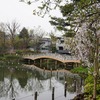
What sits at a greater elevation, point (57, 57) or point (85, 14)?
point (85, 14)

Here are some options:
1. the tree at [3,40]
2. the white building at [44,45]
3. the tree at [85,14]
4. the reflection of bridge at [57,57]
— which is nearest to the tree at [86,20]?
the tree at [85,14]

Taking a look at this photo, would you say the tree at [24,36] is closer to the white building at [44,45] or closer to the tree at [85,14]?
the white building at [44,45]

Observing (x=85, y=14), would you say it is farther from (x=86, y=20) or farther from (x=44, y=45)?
(x=44, y=45)

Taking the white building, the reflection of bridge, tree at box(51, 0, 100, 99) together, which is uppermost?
tree at box(51, 0, 100, 99)

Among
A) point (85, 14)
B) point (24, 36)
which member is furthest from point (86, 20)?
point (24, 36)

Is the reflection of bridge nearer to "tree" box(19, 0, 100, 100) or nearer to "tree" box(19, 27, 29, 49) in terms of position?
"tree" box(19, 27, 29, 49)

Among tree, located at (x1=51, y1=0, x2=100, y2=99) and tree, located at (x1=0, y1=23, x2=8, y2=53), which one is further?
tree, located at (x1=0, y1=23, x2=8, y2=53)

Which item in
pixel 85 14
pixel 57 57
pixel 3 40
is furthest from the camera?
pixel 3 40

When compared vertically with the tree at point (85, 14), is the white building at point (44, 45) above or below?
below

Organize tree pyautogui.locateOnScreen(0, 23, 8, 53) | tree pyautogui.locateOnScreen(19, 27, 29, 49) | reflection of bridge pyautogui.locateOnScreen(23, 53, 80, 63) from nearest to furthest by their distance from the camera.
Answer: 1. reflection of bridge pyautogui.locateOnScreen(23, 53, 80, 63)
2. tree pyautogui.locateOnScreen(0, 23, 8, 53)
3. tree pyautogui.locateOnScreen(19, 27, 29, 49)

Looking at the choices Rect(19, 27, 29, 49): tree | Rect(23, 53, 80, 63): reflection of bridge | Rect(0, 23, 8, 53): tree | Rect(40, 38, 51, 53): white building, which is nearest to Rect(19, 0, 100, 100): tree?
Rect(23, 53, 80, 63): reflection of bridge

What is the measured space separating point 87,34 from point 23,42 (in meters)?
58.7

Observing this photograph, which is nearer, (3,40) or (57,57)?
(57,57)

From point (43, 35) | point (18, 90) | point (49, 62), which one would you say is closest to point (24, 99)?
point (18, 90)
